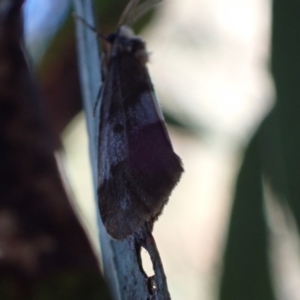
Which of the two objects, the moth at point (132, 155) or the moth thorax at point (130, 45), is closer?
the moth at point (132, 155)

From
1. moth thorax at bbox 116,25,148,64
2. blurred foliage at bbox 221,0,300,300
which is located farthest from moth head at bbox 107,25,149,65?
blurred foliage at bbox 221,0,300,300

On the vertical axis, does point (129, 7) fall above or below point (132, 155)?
above

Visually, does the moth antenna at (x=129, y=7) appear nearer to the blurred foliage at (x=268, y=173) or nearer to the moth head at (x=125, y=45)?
the moth head at (x=125, y=45)

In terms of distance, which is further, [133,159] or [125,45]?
[125,45]

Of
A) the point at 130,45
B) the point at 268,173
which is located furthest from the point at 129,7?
the point at 268,173

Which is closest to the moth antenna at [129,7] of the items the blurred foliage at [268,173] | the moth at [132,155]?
the moth at [132,155]

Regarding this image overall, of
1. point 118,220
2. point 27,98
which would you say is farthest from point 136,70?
point 118,220

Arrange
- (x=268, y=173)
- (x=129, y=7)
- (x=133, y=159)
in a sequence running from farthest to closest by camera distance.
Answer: (x=268, y=173) → (x=129, y=7) → (x=133, y=159)

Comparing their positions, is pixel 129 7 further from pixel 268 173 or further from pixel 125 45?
pixel 268 173
